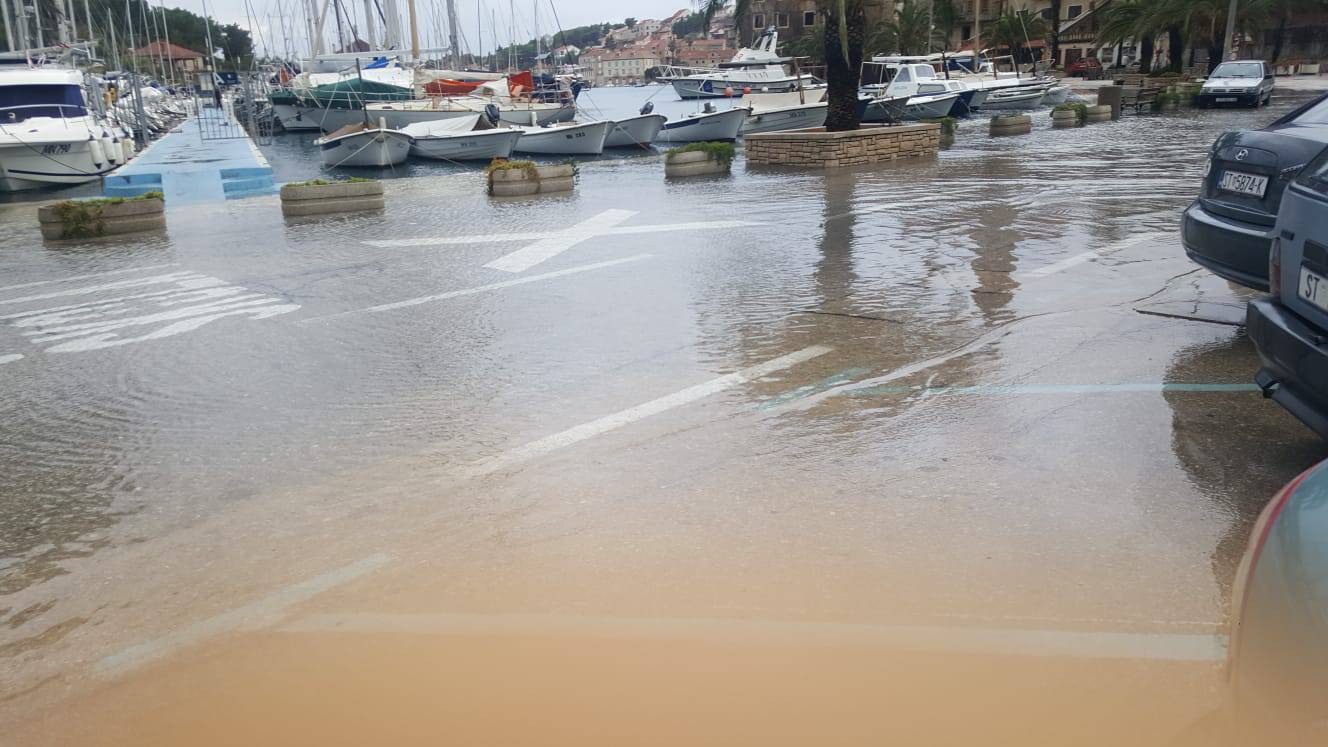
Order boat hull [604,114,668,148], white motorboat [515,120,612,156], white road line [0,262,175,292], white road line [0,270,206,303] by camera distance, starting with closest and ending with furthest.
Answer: white road line [0,270,206,303], white road line [0,262,175,292], white motorboat [515,120,612,156], boat hull [604,114,668,148]

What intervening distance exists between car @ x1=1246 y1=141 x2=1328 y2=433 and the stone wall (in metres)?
14.9

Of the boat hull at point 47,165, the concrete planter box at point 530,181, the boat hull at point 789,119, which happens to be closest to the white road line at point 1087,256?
the concrete planter box at point 530,181

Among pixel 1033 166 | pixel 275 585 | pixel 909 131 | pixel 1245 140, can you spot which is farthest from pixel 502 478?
pixel 909 131

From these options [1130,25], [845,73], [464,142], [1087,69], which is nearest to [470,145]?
[464,142]

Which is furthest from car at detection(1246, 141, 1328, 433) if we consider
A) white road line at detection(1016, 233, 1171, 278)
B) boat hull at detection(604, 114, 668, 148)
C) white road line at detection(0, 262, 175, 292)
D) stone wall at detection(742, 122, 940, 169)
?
boat hull at detection(604, 114, 668, 148)

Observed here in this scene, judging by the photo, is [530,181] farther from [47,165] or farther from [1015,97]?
[1015,97]

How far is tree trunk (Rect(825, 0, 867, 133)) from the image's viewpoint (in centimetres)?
2009

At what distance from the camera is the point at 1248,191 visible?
5.96 m

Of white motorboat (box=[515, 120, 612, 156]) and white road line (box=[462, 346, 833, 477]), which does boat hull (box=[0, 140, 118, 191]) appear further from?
white road line (box=[462, 346, 833, 477])

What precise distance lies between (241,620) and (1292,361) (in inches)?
166

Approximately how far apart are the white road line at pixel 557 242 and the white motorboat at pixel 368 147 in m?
21.0

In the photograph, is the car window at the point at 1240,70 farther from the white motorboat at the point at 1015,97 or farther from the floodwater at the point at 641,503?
the floodwater at the point at 641,503

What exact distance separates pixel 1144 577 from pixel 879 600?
97cm

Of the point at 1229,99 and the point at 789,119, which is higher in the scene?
the point at 789,119
